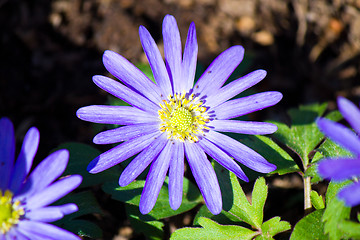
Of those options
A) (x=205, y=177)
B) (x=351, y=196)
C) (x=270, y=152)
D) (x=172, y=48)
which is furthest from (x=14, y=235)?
(x=351, y=196)

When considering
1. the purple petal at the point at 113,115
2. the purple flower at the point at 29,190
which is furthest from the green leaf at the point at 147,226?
the purple flower at the point at 29,190

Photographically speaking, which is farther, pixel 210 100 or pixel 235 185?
pixel 210 100

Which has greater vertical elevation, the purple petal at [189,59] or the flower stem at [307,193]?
the purple petal at [189,59]

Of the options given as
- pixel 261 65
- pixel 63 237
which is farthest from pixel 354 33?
pixel 63 237

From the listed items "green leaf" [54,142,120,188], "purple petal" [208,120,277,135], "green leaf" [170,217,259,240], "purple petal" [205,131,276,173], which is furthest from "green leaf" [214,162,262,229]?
"green leaf" [54,142,120,188]

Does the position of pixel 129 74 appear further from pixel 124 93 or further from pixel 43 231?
pixel 43 231

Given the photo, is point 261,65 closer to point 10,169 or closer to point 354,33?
point 354,33

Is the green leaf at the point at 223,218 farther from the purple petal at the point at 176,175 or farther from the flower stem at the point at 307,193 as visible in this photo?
the flower stem at the point at 307,193
